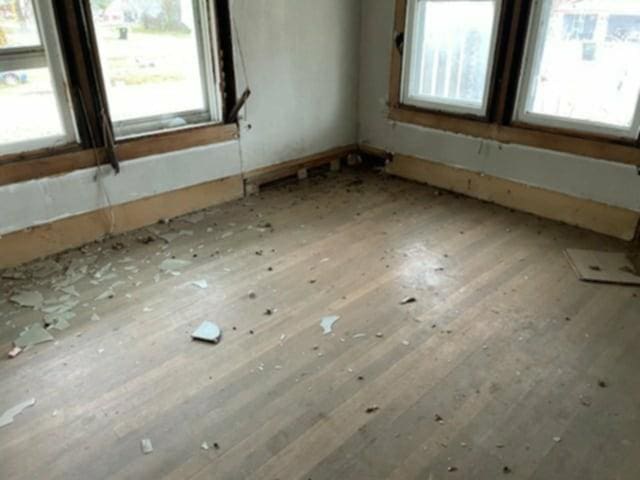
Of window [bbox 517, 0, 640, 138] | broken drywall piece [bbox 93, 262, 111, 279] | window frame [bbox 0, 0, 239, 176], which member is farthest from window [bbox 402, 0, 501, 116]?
broken drywall piece [bbox 93, 262, 111, 279]

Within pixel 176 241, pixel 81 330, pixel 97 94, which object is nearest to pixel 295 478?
pixel 81 330

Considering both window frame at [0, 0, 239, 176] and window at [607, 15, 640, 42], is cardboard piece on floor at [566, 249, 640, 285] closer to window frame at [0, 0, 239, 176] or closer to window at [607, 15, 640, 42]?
window at [607, 15, 640, 42]

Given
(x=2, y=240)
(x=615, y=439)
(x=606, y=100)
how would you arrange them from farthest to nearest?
(x=606, y=100), (x=2, y=240), (x=615, y=439)

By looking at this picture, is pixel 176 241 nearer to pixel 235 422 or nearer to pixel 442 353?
pixel 235 422

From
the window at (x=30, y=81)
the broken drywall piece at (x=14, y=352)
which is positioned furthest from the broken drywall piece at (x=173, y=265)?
the window at (x=30, y=81)

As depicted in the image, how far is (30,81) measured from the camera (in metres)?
2.90

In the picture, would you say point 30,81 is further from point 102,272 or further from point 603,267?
point 603,267

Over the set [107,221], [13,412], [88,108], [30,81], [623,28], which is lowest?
[13,412]

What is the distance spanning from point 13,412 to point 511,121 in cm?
353

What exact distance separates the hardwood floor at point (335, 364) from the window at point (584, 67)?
809 mm

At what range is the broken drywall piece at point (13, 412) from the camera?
1912 mm

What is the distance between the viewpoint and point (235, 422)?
1.90 m

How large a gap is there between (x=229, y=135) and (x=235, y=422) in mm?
2496

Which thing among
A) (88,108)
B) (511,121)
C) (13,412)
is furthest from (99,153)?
(511,121)
